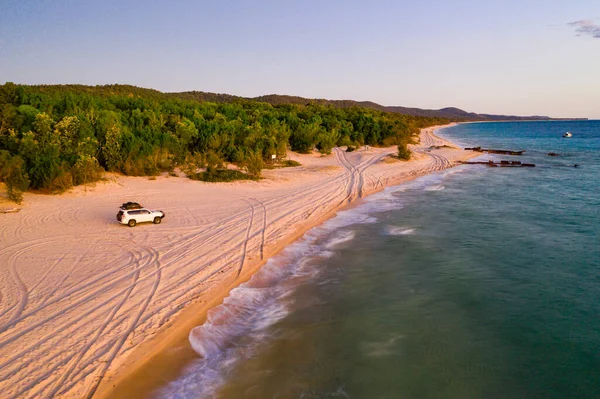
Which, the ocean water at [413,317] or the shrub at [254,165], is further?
the shrub at [254,165]

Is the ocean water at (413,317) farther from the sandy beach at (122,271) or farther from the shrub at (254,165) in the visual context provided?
the shrub at (254,165)

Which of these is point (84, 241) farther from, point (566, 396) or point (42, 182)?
point (566, 396)

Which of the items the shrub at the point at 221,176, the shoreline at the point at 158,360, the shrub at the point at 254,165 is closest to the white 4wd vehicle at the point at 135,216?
the shoreline at the point at 158,360

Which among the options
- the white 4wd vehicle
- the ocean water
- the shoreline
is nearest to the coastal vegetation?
the white 4wd vehicle

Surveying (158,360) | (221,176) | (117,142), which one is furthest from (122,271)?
(117,142)

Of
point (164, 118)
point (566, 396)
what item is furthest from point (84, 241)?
point (164, 118)
